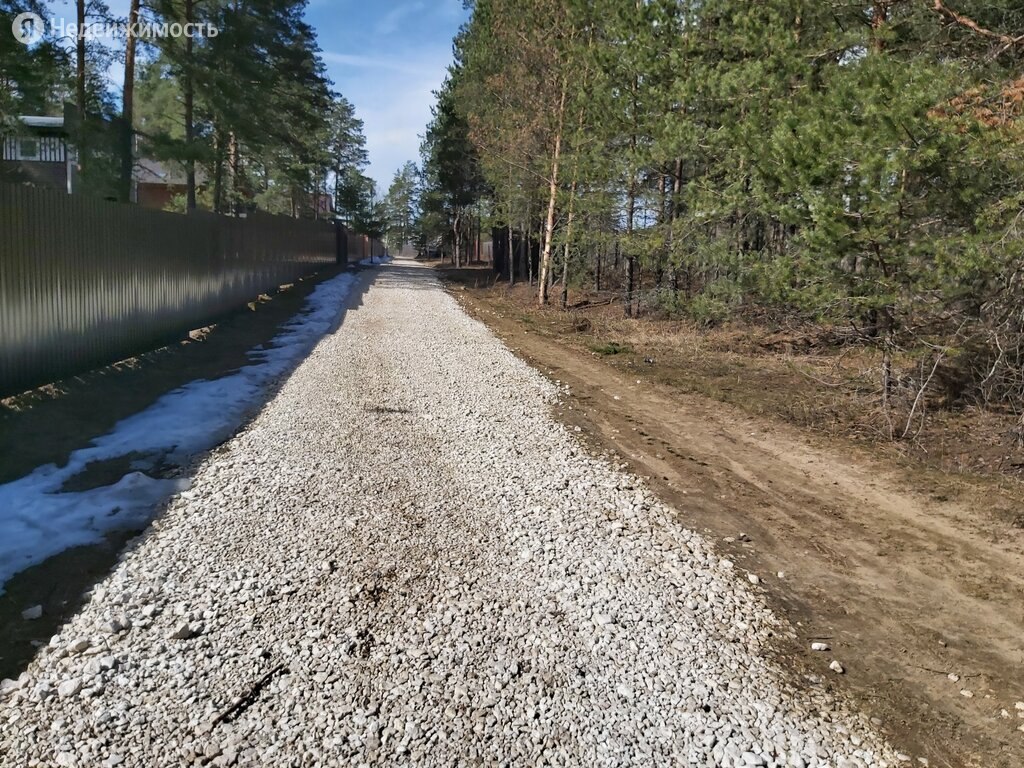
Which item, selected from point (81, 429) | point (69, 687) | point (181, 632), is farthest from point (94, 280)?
point (69, 687)

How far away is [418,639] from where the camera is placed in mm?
3395

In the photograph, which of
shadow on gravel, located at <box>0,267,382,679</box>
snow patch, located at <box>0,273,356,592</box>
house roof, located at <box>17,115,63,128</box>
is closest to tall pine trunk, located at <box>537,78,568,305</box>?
shadow on gravel, located at <box>0,267,382,679</box>

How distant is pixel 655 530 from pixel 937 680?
73.1 inches

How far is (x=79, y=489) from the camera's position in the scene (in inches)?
204

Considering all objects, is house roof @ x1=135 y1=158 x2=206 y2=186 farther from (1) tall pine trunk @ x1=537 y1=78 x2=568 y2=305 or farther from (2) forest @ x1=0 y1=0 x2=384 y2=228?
(1) tall pine trunk @ x1=537 y1=78 x2=568 y2=305

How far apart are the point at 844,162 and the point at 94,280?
8.22m

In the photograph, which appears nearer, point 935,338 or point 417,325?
point 935,338

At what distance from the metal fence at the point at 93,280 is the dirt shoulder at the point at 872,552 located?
5.44 metres

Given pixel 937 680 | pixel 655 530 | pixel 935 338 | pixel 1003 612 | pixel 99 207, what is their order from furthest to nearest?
pixel 99 207 → pixel 935 338 → pixel 655 530 → pixel 1003 612 → pixel 937 680

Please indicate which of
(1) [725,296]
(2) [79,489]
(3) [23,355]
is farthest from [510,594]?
(1) [725,296]

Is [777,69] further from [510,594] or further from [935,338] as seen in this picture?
[510,594]

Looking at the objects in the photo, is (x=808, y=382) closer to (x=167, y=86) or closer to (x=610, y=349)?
(x=610, y=349)

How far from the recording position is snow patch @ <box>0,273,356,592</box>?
4.38m

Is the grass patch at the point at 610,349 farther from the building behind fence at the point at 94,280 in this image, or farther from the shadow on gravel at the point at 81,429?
the building behind fence at the point at 94,280
